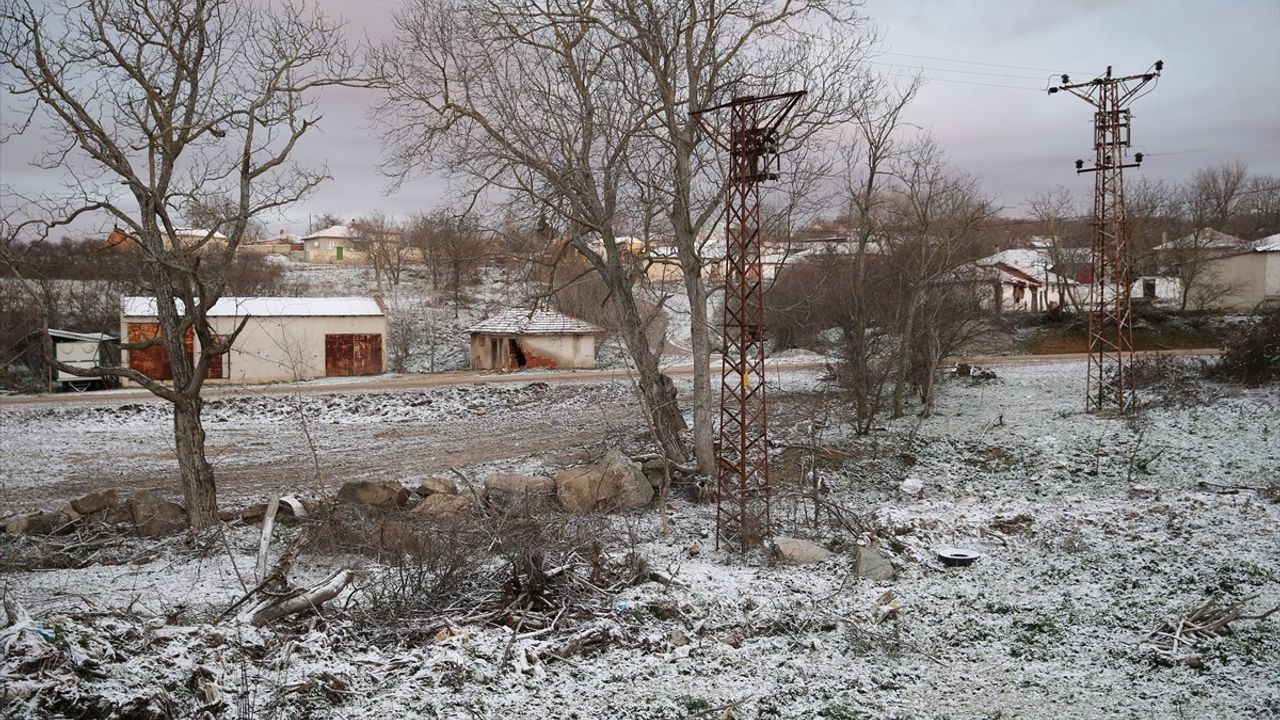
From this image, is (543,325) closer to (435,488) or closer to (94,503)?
(435,488)

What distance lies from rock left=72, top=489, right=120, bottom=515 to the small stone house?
23.3m

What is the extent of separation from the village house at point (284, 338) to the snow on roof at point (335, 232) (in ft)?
143

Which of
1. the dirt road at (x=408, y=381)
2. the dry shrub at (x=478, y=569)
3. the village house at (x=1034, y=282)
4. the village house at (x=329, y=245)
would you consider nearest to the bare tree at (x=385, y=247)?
the village house at (x=329, y=245)

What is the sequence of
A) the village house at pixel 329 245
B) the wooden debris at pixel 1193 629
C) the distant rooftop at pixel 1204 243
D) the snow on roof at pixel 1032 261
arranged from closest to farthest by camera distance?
the wooden debris at pixel 1193 629
the distant rooftop at pixel 1204 243
the snow on roof at pixel 1032 261
the village house at pixel 329 245

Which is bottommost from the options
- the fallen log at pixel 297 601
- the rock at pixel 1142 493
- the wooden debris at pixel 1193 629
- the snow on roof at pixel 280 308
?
the wooden debris at pixel 1193 629

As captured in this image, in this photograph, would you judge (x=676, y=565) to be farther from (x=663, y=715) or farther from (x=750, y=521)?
(x=663, y=715)

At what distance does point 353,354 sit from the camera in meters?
35.6

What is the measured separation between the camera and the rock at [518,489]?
1278 cm

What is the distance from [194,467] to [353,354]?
24.6 m

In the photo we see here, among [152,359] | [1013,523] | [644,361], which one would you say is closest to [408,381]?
[152,359]

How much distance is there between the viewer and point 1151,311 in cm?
3841

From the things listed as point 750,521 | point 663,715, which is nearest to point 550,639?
point 663,715

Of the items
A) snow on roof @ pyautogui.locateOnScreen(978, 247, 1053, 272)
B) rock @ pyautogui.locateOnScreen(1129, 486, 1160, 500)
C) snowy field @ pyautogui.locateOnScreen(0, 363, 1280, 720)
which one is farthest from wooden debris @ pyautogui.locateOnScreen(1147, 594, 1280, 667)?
snow on roof @ pyautogui.locateOnScreen(978, 247, 1053, 272)

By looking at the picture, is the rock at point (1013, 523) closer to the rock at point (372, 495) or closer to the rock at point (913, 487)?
the rock at point (913, 487)
